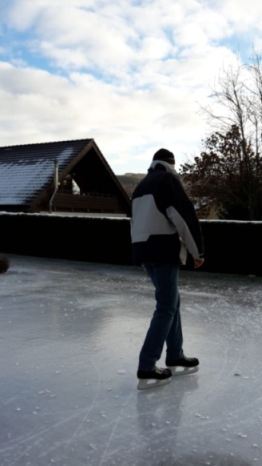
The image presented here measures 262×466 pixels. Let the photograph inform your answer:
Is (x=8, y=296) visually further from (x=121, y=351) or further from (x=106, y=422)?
(x=106, y=422)

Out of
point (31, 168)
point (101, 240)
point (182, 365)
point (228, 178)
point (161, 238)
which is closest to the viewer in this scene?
point (161, 238)

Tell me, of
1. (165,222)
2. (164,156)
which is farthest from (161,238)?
(164,156)

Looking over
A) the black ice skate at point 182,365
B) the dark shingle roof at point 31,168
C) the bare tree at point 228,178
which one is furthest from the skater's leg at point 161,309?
the bare tree at point 228,178

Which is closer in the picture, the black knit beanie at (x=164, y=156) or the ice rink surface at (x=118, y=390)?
the ice rink surface at (x=118, y=390)

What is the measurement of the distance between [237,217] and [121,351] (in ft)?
79.3

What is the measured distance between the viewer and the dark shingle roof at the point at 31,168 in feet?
81.5

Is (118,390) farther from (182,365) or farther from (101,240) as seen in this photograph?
(101,240)

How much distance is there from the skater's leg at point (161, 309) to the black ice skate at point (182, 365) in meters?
0.42

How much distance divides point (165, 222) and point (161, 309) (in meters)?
0.68

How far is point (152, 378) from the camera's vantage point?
4.16m

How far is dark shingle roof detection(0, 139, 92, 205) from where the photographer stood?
81.5 feet

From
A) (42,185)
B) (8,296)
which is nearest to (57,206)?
(42,185)

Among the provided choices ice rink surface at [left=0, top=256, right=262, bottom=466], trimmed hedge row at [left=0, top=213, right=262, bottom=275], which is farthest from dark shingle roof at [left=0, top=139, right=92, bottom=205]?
ice rink surface at [left=0, top=256, right=262, bottom=466]

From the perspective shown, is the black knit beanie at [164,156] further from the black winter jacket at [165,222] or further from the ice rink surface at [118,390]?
the ice rink surface at [118,390]
